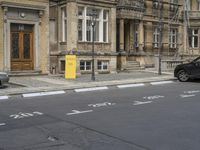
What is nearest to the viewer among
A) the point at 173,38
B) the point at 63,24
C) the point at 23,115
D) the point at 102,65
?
the point at 23,115

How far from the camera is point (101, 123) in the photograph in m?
9.72

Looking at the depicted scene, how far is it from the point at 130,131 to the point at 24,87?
10188 millimetres

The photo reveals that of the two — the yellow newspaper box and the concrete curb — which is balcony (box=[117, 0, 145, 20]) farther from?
the yellow newspaper box

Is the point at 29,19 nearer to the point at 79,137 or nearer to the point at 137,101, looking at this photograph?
the point at 137,101

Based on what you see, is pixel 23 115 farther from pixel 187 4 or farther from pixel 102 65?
pixel 187 4

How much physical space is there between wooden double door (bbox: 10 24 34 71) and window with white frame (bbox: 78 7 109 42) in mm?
3512

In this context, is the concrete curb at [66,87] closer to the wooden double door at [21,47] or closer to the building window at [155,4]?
the wooden double door at [21,47]

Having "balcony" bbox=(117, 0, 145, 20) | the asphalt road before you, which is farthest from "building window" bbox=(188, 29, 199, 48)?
the asphalt road

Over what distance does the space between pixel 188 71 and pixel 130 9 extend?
31.3ft

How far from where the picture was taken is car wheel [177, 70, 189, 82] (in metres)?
22.0

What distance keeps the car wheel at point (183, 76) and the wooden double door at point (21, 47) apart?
29.4ft

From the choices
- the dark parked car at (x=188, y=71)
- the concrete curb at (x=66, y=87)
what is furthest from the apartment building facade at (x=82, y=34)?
the dark parked car at (x=188, y=71)

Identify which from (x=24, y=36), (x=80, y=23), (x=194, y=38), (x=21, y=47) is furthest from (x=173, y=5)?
(x=21, y=47)

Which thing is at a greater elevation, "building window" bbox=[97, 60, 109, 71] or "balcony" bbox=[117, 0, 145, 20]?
"balcony" bbox=[117, 0, 145, 20]
